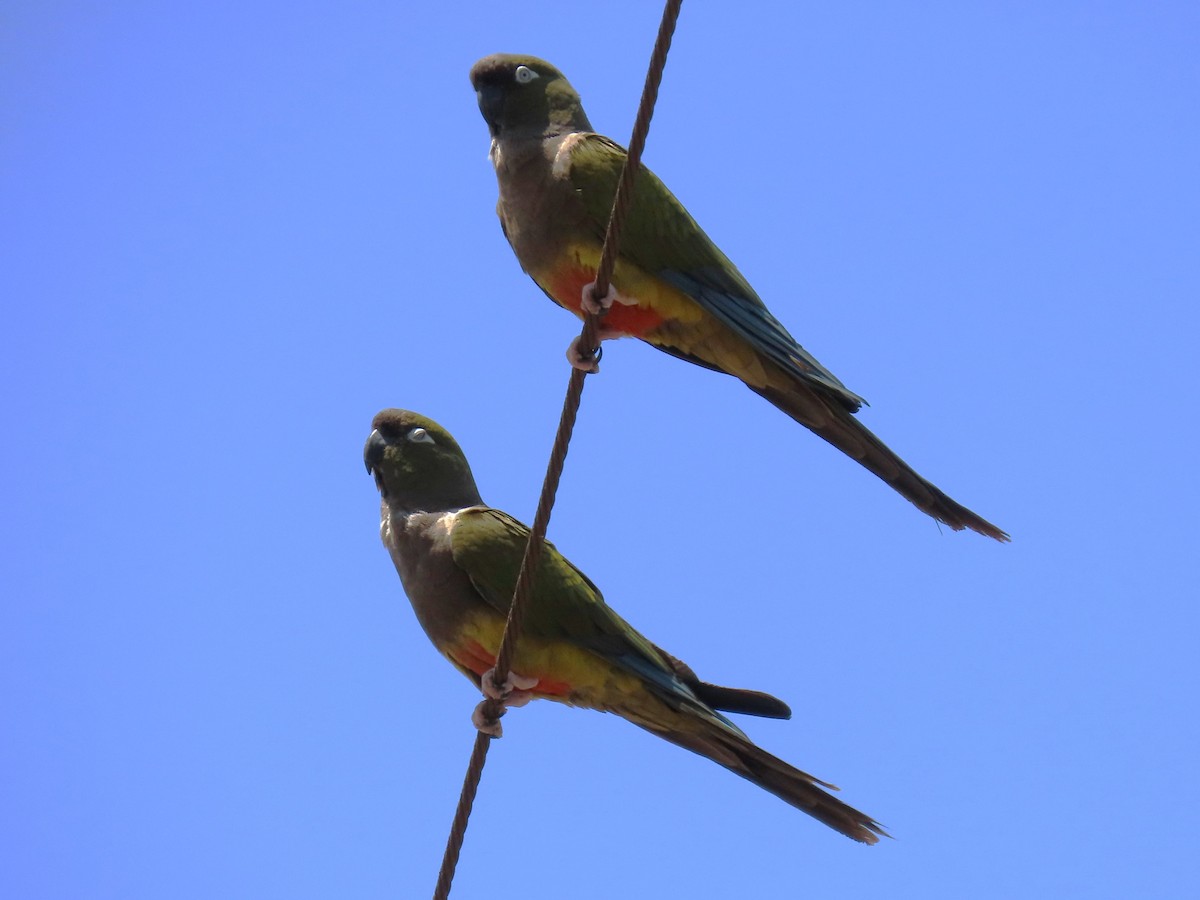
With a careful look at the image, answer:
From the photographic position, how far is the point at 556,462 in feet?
12.8

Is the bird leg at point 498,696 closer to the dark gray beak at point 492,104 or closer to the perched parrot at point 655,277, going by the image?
the perched parrot at point 655,277

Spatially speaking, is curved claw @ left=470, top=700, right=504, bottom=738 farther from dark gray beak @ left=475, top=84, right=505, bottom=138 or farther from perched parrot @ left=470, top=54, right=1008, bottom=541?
dark gray beak @ left=475, top=84, right=505, bottom=138

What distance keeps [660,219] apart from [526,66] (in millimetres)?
881

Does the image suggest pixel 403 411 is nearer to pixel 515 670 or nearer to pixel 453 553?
pixel 453 553

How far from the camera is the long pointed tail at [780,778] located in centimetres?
446

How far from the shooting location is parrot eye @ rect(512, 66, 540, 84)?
5578mm

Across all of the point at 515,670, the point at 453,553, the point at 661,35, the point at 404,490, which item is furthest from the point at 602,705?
the point at 661,35

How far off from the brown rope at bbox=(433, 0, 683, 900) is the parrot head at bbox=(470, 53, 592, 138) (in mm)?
1489

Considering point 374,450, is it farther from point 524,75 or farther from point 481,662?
point 524,75

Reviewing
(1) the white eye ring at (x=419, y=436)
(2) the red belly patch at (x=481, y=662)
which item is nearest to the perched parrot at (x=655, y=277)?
(1) the white eye ring at (x=419, y=436)

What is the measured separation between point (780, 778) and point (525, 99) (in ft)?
8.90

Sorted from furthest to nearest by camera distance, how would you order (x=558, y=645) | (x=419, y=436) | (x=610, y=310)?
(x=419, y=436)
(x=610, y=310)
(x=558, y=645)

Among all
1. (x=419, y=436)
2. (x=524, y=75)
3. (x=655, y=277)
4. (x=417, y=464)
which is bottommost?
(x=417, y=464)

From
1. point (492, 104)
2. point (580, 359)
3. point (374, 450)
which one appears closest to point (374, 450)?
point (374, 450)
